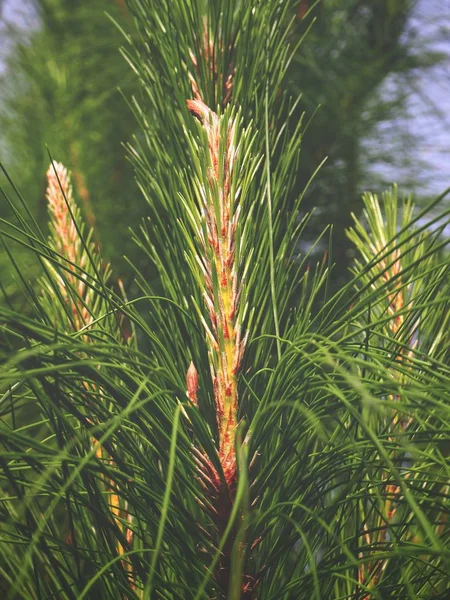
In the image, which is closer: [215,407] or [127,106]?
[215,407]

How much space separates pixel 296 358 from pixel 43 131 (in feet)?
3.53

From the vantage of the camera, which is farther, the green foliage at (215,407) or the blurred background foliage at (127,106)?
the blurred background foliage at (127,106)

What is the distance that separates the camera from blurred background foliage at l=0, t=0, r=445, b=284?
117 cm

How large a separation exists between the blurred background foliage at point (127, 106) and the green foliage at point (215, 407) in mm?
609

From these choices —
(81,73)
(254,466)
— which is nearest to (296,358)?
(254,466)

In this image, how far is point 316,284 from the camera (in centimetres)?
48

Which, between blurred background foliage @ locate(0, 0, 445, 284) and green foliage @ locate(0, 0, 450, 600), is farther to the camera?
blurred background foliage @ locate(0, 0, 445, 284)

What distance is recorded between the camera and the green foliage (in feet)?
1.16

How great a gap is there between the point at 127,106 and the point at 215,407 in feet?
3.28

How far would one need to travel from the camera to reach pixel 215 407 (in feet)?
1.41

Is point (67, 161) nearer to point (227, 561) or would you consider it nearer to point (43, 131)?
point (43, 131)

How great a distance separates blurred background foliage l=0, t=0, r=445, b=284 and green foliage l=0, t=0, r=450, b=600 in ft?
2.00

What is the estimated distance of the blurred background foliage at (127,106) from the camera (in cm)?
117

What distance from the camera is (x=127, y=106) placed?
130cm
